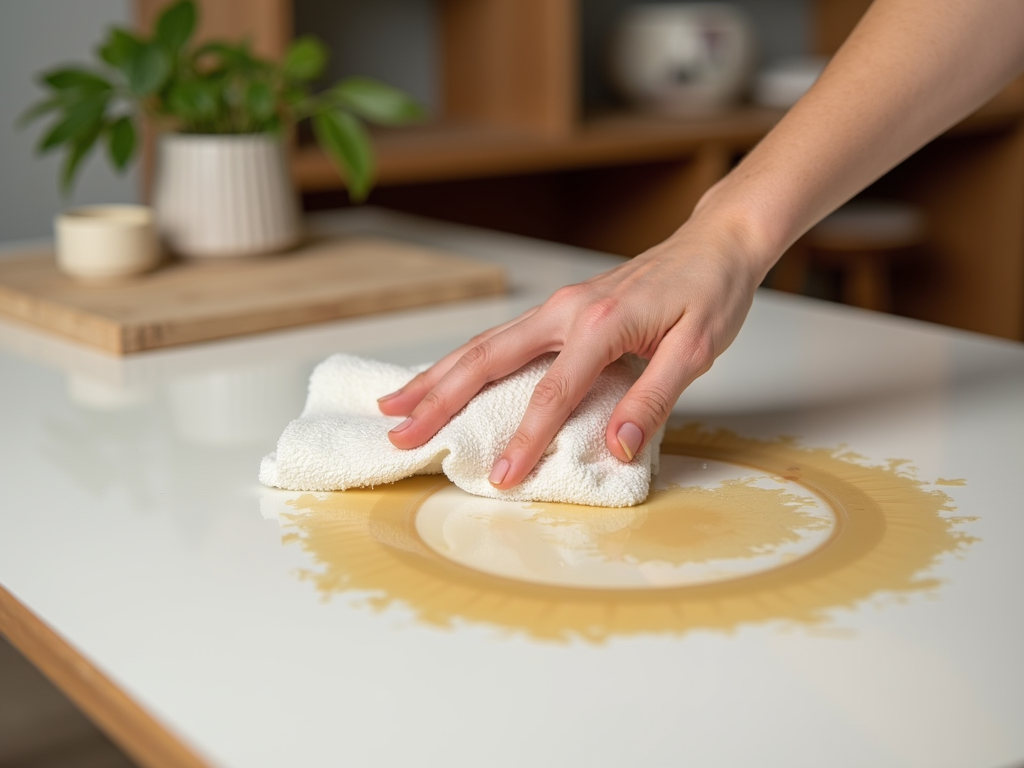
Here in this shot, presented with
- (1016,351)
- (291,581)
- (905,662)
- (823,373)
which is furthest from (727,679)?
(1016,351)

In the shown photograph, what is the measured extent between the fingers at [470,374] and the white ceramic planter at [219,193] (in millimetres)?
640

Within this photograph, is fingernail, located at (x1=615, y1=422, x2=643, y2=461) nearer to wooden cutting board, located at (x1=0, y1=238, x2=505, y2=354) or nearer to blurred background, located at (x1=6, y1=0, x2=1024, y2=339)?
wooden cutting board, located at (x1=0, y1=238, x2=505, y2=354)

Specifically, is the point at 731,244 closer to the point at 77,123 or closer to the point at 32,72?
the point at 77,123

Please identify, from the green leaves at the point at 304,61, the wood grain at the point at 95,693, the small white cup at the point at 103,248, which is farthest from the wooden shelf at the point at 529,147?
the wood grain at the point at 95,693

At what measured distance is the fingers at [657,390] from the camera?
0.75 metres

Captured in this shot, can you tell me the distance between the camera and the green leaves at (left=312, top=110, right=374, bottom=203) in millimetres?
1422

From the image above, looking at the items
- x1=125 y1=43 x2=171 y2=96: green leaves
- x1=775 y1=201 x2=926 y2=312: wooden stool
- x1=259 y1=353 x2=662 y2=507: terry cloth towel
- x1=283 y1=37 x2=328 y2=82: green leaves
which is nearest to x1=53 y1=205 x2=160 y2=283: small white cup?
x1=125 y1=43 x2=171 y2=96: green leaves

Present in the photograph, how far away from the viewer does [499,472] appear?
75cm

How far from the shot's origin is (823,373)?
41.9 inches

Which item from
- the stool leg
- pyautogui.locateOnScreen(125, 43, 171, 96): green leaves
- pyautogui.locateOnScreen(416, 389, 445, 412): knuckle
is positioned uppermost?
pyautogui.locateOnScreen(125, 43, 171, 96): green leaves

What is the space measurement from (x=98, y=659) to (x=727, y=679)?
0.93ft

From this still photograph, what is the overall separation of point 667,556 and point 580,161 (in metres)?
1.71

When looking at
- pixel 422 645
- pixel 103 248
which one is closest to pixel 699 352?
pixel 422 645

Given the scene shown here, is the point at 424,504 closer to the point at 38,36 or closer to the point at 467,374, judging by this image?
the point at 467,374
